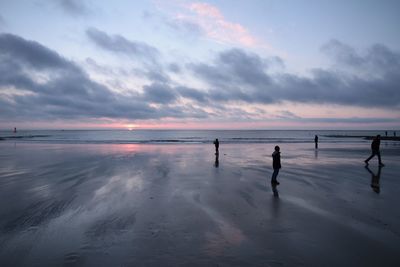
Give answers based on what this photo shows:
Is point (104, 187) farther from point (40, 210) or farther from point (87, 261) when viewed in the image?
point (87, 261)

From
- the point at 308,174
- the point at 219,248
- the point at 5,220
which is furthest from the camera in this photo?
the point at 308,174

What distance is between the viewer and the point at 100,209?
28.7ft

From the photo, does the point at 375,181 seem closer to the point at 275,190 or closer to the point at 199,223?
the point at 275,190

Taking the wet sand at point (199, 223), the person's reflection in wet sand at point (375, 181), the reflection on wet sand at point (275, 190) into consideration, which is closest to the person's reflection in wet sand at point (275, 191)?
the reflection on wet sand at point (275, 190)

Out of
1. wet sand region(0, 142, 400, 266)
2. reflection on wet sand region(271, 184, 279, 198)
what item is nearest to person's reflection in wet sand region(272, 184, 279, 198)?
reflection on wet sand region(271, 184, 279, 198)

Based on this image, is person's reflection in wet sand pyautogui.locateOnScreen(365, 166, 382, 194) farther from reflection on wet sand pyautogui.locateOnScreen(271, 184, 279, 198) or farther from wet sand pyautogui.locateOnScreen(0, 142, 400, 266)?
reflection on wet sand pyautogui.locateOnScreen(271, 184, 279, 198)

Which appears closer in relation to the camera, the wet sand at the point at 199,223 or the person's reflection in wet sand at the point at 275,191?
the wet sand at the point at 199,223

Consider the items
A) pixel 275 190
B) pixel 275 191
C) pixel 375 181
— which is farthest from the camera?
pixel 375 181

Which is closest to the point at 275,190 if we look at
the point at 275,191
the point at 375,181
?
the point at 275,191

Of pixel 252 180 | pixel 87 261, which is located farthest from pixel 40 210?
pixel 252 180

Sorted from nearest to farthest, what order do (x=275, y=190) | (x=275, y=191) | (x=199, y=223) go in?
(x=199, y=223), (x=275, y=191), (x=275, y=190)

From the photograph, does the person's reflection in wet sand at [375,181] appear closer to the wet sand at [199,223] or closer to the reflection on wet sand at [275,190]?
the wet sand at [199,223]

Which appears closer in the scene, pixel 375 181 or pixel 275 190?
pixel 275 190

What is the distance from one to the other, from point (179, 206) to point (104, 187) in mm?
4763
